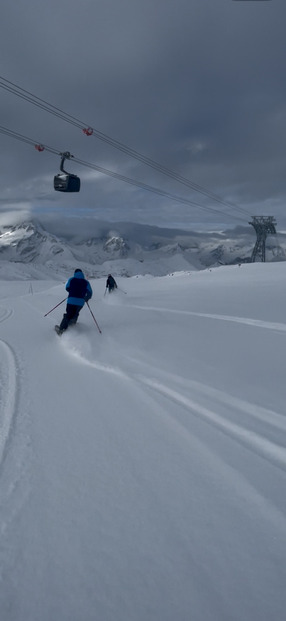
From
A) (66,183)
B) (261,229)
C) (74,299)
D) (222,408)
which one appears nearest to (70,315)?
(74,299)

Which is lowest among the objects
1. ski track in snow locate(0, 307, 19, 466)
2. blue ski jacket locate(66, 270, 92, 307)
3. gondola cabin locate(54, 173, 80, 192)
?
ski track in snow locate(0, 307, 19, 466)

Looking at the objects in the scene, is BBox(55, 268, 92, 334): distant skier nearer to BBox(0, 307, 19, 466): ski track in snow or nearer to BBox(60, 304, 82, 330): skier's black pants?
BBox(60, 304, 82, 330): skier's black pants

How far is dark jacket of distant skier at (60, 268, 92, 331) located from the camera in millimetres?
11847

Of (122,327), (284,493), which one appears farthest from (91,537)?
(122,327)

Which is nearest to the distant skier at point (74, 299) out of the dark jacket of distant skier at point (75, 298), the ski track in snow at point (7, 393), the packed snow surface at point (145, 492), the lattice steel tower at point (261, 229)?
the dark jacket of distant skier at point (75, 298)

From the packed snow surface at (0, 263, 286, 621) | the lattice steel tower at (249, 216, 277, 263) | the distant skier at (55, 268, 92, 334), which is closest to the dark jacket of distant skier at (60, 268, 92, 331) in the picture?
the distant skier at (55, 268, 92, 334)

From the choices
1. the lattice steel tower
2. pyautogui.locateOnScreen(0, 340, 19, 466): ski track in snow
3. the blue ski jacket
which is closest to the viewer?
pyautogui.locateOnScreen(0, 340, 19, 466): ski track in snow

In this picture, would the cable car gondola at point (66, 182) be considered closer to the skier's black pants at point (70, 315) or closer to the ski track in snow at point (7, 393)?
the skier's black pants at point (70, 315)

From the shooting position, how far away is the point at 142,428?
14.8 ft

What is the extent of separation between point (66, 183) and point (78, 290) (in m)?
5.88

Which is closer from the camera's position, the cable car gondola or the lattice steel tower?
the cable car gondola

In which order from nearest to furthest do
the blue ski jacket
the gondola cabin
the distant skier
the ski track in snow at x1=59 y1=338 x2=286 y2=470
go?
the ski track in snow at x1=59 y1=338 x2=286 y2=470, the distant skier, the blue ski jacket, the gondola cabin

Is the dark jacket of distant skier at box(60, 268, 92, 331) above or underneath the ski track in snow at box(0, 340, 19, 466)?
above

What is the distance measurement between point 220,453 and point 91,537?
5.34ft
